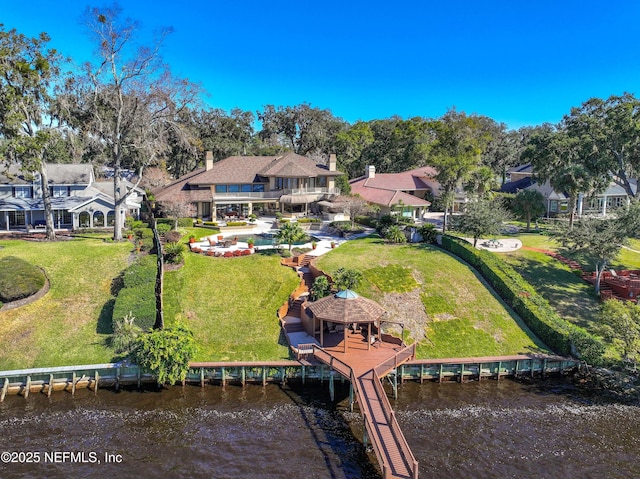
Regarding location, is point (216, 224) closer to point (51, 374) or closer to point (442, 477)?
point (51, 374)

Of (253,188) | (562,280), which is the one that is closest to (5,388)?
(253,188)

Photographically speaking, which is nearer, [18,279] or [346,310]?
[346,310]

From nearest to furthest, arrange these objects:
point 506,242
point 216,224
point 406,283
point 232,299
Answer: point 232,299 → point 406,283 → point 506,242 → point 216,224

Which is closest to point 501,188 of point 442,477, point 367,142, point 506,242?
point 367,142

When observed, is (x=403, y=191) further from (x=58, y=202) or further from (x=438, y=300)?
(x=58, y=202)

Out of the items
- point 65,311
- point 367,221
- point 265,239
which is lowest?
point 65,311

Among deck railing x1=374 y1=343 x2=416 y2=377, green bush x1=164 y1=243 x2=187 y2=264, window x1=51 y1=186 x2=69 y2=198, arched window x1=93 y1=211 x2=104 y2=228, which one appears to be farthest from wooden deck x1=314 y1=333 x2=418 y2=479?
window x1=51 y1=186 x2=69 y2=198
